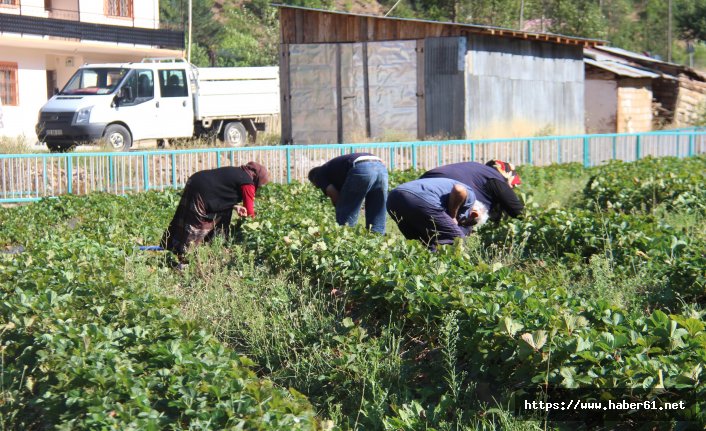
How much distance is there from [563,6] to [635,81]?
14.7 meters

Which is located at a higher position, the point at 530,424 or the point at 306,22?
the point at 306,22

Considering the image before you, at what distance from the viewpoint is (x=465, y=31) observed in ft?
79.2

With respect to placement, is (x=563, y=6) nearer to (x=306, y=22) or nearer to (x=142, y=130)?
(x=306, y=22)

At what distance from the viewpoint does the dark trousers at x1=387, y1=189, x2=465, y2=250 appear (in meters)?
8.55

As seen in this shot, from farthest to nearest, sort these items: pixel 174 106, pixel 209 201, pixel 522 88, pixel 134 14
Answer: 1. pixel 134 14
2. pixel 522 88
3. pixel 174 106
4. pixel 209 201

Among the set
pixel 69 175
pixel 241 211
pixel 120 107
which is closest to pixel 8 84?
pixel 120 107

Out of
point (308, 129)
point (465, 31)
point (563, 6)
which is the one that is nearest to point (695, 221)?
point (465, 31)

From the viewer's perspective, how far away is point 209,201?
31.6 ft

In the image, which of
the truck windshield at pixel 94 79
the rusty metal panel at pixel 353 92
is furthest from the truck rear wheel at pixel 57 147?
the rusty metal panel at pixel 353 92

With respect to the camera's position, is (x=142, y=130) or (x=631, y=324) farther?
(x=142, y=130)

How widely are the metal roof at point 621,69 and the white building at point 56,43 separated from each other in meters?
14.7

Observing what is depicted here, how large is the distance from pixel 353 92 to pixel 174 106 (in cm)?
469

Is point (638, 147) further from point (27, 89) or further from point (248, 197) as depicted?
point (27, 89)

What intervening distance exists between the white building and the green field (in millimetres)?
22234
